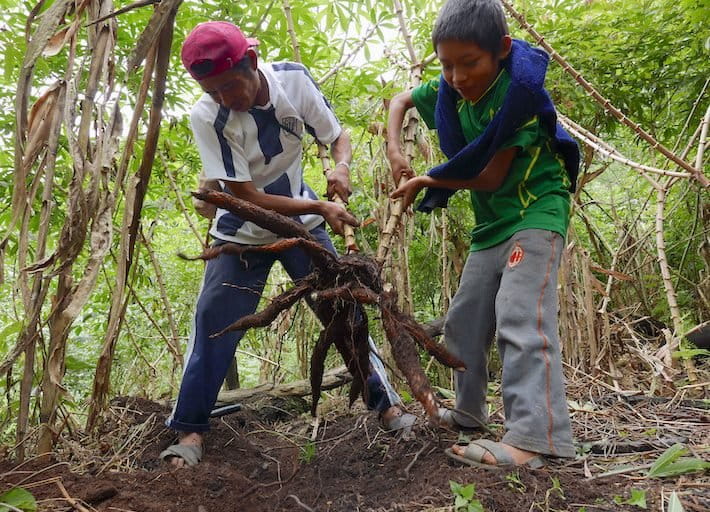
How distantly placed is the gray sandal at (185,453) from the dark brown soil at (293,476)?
36mm

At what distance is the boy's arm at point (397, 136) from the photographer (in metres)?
2.04

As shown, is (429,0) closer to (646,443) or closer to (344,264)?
(344,264)

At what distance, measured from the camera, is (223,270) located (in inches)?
85.7

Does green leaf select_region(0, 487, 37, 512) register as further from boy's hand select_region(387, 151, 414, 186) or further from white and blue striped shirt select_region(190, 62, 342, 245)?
boy's hand select_region(387, 151, 414, 186)

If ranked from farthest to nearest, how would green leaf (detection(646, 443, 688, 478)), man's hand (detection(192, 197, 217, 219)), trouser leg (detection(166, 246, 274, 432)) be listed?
man's hand (detection(192, 197, 217, 219)), trouser leg (detection(166, 246, 274, 432)), green leaf (detection(646, 443, 688, 478))

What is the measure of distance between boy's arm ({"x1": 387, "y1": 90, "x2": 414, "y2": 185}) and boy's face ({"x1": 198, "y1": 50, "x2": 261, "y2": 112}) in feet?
1.67

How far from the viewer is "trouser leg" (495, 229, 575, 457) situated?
1.62 metres

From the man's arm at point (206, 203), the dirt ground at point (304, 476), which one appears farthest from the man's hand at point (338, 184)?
the dirt ground at point (304, 476)

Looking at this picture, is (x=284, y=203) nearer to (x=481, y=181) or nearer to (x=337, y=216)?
(x=337, y=216)

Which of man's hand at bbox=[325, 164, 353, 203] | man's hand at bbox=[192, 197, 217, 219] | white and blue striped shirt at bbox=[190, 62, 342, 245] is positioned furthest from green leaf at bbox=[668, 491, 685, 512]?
man's hand at bbox=[192, 197, 217, 219]

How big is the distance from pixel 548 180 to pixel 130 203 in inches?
52.7

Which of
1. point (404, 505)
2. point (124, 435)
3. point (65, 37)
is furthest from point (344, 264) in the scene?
point (124, 435)

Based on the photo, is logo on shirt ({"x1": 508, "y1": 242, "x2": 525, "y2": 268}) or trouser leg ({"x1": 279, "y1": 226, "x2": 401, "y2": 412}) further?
trouser leg ({"x1": 279, "y1": 226, "x2": 401, "y2": 412})

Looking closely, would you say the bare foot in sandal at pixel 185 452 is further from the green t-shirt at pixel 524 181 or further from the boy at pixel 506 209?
the green t-shirt at pixel 524 181
